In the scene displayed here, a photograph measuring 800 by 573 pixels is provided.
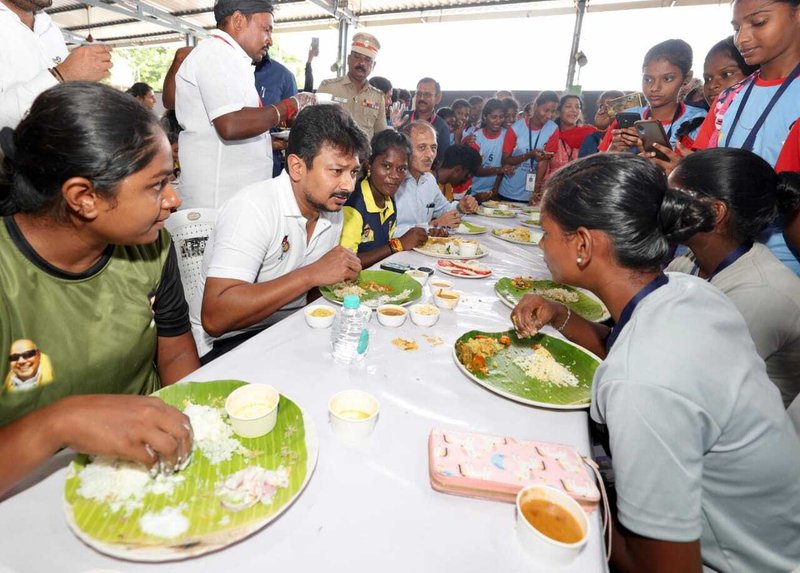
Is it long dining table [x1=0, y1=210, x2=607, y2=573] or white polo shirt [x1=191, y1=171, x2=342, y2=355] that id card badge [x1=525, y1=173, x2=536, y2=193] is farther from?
long dining table [x1=0, y1=210, x2=607, y2=573]

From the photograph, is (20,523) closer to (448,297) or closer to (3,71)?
(448,297)

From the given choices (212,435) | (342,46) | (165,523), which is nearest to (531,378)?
(212,435)

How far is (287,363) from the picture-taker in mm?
1475

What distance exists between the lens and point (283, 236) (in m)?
2.16

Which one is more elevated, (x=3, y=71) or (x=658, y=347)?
(x=3, y=71)

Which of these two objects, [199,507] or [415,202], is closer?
[199,507]

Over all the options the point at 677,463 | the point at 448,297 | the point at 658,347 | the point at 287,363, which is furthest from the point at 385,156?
the point at 677,463

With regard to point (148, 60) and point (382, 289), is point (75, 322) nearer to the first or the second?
point (382, 289)

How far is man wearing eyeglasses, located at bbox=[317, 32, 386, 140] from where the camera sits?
16.3ft

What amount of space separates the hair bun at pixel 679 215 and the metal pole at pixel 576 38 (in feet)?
30.2

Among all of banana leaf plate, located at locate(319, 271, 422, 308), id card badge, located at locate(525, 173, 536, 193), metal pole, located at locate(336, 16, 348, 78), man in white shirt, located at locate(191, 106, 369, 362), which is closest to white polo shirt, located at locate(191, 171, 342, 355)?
man in white shirt, located at locate(191, 106, 369, 362)

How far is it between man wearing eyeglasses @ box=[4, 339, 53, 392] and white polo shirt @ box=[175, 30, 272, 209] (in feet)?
6.99

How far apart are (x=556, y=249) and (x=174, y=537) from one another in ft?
4.50

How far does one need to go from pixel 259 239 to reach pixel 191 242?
68 centimetres
